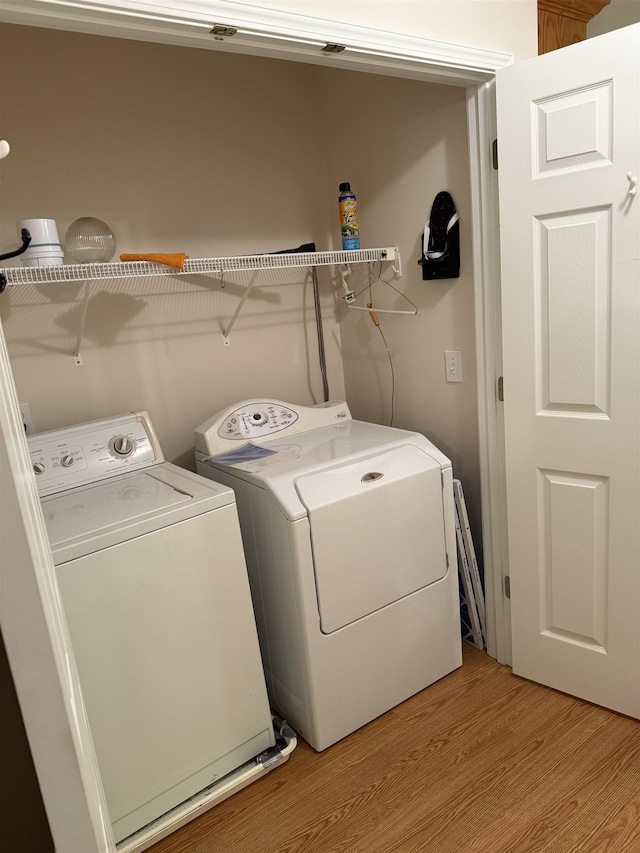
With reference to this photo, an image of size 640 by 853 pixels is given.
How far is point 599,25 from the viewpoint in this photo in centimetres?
238

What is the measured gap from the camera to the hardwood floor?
168cm

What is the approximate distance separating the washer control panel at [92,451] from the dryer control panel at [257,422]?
200mm

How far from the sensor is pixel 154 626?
5.57 feet

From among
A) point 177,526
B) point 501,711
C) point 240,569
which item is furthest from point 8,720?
point 501,711

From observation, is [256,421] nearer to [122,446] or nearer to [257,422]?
[257,422]

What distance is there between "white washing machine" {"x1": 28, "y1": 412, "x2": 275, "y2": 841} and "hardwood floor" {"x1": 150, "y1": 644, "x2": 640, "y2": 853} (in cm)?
18

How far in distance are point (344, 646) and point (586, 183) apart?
1.59 metres

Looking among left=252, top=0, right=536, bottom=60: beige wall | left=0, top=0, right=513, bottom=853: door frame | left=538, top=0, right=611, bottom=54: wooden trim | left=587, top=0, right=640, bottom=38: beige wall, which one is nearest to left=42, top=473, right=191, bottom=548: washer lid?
left=0, top=0, right=513, bottom=853: door frame

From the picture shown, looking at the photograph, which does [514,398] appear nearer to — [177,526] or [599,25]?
[177,526]

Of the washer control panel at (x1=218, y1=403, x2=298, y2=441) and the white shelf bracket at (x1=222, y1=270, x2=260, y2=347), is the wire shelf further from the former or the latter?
the washer control panel at (x1=218, y1=403, x2=298, y2=441)

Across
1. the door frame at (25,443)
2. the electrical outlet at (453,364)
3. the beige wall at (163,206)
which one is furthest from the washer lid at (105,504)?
the electrical outlet at (453,364)

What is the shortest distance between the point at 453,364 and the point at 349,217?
0.73 m

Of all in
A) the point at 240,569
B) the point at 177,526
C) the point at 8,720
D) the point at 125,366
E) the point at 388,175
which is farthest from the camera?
the point at 388,175

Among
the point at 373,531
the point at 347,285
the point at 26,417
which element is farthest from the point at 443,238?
the point at 26,417
